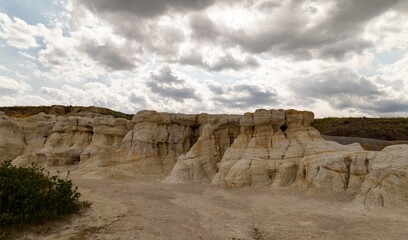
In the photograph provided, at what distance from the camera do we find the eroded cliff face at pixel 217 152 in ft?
51.1

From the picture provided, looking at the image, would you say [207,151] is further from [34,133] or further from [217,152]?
[34,133]

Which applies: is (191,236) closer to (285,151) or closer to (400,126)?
(285,151)

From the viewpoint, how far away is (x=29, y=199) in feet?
35.3

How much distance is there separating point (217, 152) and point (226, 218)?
41.9 feet

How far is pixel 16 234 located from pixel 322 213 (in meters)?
10.9

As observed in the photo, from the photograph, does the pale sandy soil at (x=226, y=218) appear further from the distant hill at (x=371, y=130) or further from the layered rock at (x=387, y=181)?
the distant hill at (x=371, y=130)

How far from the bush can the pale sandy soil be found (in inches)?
20.3

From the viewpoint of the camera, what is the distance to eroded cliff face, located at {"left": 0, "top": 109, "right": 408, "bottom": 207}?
15.6m

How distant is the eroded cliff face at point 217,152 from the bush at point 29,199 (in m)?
10.5

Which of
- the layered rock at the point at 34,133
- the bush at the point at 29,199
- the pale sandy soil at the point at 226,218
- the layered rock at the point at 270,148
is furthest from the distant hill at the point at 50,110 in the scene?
the bush at the point at 29,199

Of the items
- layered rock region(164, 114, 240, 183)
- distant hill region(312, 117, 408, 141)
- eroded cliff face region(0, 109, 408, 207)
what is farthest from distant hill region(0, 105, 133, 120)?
layered rock region(164, 114, 240, 183)

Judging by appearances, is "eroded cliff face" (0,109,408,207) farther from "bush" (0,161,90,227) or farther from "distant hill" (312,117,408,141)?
"distant hill" (312,117,408,141)

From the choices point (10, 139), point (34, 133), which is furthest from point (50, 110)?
point (10, 139)

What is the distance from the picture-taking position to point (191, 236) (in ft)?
34.3
